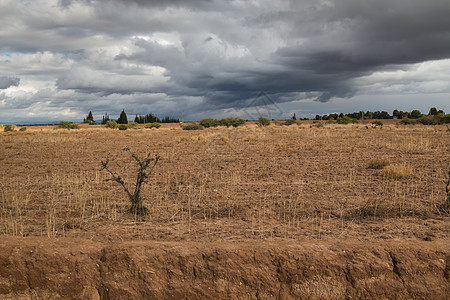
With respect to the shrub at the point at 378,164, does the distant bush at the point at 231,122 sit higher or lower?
higher

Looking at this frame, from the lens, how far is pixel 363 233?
545cm

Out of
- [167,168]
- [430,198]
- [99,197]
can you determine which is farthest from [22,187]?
[430,198]

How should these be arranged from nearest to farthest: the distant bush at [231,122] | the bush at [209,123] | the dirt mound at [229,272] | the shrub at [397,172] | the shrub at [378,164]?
the dirt mound at [229,272] < the shrub at [397,172] < the shrub at [378,164] < the bush at [209,123] < the distant bush at [231,122]

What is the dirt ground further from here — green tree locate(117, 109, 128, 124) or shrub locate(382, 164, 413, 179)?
green tree locate(117, 109, 128, 124)

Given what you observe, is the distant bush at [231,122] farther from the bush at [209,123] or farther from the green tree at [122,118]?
the green tree at [122,118]

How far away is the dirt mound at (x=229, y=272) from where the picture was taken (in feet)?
13.4

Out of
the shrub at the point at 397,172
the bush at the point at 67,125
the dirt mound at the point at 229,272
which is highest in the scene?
the bush at the point at 67,125

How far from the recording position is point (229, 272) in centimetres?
415

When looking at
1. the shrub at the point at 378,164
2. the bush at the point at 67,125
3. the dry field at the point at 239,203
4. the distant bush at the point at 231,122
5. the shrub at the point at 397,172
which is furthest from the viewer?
the bush at the point at 67,125

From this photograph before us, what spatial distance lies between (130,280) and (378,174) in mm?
8813

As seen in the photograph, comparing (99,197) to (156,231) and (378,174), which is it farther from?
(378,174)

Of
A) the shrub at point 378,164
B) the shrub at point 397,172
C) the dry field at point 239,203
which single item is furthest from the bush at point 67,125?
the shrub at point 397,172

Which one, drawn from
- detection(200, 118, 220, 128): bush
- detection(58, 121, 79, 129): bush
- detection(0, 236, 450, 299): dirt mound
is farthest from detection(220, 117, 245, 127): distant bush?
detection(0, 236, 450, 299): dirt mound

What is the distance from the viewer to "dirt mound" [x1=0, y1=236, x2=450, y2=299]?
409 cm
